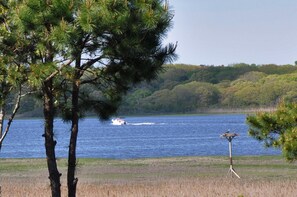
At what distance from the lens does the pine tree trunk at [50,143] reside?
14.7 meters

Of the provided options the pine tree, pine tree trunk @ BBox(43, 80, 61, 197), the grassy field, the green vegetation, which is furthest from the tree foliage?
the green vegetation

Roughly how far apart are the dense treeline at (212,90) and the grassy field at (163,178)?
101 m

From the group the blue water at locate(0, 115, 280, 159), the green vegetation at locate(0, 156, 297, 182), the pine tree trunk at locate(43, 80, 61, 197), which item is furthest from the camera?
the blue water at locate(0, 115, 280, 159)

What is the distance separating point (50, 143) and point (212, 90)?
145387mm

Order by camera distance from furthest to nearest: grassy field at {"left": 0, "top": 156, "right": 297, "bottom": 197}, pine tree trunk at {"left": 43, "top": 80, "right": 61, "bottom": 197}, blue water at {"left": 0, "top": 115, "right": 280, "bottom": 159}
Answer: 1. blue water at {"left": 0, "top": 115, "right": 280, "bottom": 159}
2. grassy field at {"left": 0, "top": 156, "right": 297, "bottom": 197}
3. pine tree trunk at {"left": 43, "top": 80, "right": 61, "bottom": 197}

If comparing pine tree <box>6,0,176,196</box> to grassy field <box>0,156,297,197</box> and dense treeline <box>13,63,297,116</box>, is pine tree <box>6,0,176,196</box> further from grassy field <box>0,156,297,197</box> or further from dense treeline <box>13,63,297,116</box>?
dense treeline <box>13,63,297,116</box>

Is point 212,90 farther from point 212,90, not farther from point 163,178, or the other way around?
point 163,178

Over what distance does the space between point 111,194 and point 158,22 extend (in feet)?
28.5

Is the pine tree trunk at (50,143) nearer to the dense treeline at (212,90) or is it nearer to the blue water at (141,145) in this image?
the blue water at (141,145)

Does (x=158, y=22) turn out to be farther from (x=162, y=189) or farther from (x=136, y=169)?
(x=136, y=169)

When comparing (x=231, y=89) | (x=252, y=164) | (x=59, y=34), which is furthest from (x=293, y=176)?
(x=231, y=89)

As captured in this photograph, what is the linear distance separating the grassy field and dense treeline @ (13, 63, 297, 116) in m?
101

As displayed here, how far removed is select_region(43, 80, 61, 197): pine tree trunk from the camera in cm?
1471

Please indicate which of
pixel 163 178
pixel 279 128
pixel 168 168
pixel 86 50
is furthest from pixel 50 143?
pixel 168 168
